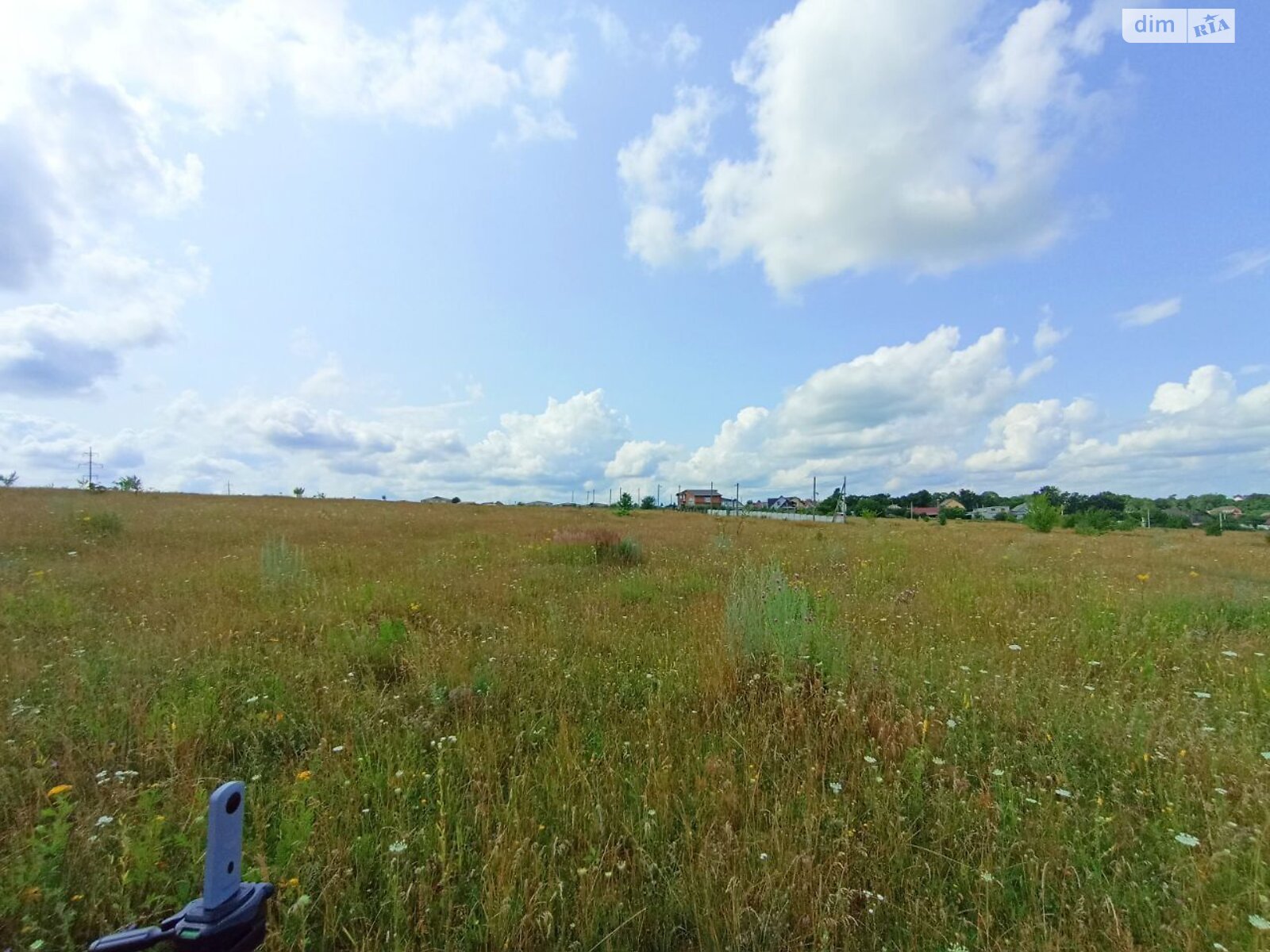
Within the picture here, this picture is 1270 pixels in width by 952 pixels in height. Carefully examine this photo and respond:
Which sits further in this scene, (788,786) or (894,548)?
(894,548)

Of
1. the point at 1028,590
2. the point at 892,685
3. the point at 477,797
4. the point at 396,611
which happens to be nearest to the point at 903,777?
the point at 892,685

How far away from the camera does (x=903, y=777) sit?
2.66 meters

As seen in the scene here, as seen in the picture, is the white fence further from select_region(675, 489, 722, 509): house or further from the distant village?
select_region(675, 489, 722, 509): house

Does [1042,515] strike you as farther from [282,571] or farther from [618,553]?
[282,571]

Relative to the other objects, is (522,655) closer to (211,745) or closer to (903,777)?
(211,745)

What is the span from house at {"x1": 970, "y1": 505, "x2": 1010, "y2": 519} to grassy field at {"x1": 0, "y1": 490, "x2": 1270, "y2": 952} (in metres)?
87.5

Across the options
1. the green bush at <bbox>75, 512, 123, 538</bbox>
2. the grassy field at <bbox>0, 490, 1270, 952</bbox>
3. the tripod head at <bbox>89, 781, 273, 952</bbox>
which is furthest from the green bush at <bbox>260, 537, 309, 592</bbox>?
the tripod head at <bbox>89, 781, 273, 952</bbox>

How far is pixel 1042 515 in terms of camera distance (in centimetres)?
2792

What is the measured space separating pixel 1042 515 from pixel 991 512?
73334 millimetres

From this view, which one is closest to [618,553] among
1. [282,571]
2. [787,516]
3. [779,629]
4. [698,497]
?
[282,571]

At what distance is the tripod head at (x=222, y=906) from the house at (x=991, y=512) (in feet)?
301

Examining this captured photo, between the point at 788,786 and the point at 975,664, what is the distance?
2.58 m

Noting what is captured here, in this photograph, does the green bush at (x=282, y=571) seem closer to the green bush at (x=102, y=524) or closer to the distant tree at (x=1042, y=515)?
the green bush at (x=102, y=524)

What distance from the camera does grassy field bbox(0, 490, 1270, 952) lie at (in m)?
1.90
